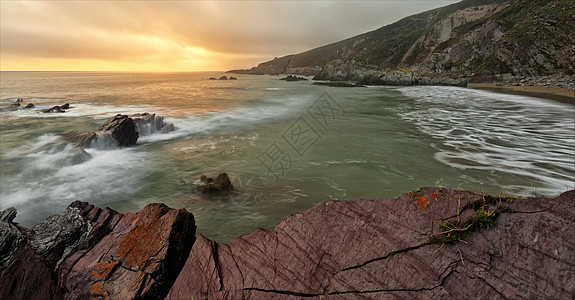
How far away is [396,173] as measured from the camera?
42.4 feet

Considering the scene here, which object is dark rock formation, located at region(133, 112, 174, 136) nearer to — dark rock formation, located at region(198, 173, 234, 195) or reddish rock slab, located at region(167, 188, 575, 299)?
dark rock formation, located at region(198, 173, 234, 195)

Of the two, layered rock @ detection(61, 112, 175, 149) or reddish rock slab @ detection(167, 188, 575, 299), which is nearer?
reddish rock slab @ detection(167, 188, 575, 299)

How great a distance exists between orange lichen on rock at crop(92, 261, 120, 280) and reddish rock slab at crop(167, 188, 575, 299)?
5.18 ft

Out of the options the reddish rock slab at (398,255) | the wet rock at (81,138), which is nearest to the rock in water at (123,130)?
the wet rock at (81,138)

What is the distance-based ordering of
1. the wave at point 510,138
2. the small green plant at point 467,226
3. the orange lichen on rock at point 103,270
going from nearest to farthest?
1. the small green plant at point 467,226
2. the orange lichen on rock at point 103,270
3. the wave at point 510,138

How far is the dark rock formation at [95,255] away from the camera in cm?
461

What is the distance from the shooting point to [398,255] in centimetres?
384

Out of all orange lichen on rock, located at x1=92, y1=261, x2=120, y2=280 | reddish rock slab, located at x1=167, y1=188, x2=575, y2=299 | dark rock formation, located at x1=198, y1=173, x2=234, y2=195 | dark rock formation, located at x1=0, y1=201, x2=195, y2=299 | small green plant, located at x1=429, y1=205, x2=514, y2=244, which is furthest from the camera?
dark rock formation, located at x1=198, y1=173, x2=234, y2=195

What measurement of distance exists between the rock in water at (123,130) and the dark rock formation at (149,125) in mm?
1385

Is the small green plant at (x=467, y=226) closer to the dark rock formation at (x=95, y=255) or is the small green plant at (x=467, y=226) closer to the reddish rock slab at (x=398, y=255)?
the reddish rock slab at (x=398, y=255)

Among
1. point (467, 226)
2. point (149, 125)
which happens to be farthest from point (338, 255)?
point (149, 125)

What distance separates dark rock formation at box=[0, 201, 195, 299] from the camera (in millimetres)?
4605

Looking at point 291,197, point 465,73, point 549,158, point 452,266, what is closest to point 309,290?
point 452,266

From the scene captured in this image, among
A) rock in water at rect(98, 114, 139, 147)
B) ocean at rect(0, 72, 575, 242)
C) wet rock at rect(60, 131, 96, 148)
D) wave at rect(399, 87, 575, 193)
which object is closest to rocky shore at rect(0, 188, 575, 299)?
ocean at rect(0, 72, 575, 242)
